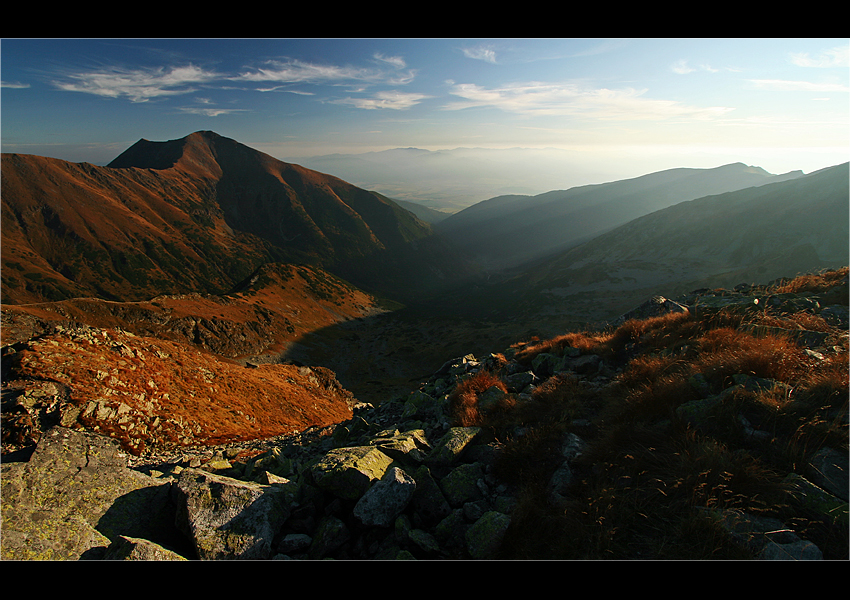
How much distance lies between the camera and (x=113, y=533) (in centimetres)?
518

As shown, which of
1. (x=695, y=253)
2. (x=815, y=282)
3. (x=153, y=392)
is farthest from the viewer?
(x=695, y=253)

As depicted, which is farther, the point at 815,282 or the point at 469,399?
the point at 815,282

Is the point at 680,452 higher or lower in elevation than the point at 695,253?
lower

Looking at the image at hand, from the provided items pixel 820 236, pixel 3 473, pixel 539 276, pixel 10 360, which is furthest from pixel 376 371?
pixel 820 236

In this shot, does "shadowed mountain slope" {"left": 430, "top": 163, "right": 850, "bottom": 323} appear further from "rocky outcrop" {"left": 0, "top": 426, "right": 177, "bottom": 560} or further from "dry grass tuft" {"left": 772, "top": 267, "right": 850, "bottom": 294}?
"rocky outcrop" {"left": 0, "top": 426, "right": 177, "bottom": 560}

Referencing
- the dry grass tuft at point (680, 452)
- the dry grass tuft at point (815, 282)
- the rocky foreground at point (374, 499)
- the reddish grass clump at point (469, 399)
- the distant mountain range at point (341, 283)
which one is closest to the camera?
the dry grass tuft at point (680, 452)

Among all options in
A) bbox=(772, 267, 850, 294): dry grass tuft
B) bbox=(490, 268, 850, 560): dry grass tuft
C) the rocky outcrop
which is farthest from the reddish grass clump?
bbox=(772, 267, 850, 294): dry grass tuft

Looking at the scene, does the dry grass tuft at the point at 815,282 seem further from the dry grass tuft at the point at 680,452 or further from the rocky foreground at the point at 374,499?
the dry grass tuft at the point at 680,452

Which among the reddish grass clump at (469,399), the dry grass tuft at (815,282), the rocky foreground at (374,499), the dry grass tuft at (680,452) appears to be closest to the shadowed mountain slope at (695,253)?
the dry grass tuft at (815,282)

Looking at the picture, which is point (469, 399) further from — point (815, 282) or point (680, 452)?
point (815, 282)

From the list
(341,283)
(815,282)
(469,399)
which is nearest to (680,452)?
(469,399)

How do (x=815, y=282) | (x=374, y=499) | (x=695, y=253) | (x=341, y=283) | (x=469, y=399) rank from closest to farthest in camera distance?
(x=374, y=499)
(x=469, y=399)
(x=815, y=282)
(x=695, y=253)
(x=341, y=283)
